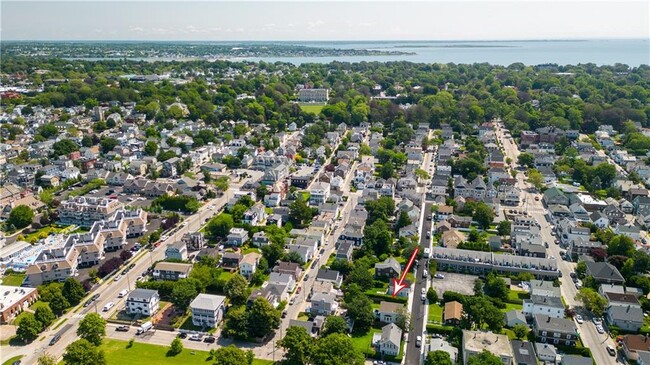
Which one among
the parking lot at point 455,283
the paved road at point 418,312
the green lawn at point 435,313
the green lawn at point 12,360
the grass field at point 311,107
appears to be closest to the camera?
the green lawn at point 12,360

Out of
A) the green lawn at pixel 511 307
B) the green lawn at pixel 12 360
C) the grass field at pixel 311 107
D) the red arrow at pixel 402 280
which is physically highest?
the grass field at pixel 311 107

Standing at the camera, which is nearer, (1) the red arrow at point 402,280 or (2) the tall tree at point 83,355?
(2) the tall tree at point 83,355

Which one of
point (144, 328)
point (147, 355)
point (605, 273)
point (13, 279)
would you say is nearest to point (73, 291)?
point (144, 328)

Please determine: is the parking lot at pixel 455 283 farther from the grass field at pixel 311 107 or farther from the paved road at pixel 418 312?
the grass field at pixel 311 107

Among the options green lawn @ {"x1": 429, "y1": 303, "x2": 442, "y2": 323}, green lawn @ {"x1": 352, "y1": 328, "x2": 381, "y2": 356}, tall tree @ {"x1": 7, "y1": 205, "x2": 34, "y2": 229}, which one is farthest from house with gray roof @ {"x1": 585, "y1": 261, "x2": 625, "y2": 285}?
tall tree @ {"x1": 7, "y1": 205, "x2": 34, "y2": 229}

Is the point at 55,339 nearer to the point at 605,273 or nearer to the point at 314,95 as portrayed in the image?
the point at 605,273

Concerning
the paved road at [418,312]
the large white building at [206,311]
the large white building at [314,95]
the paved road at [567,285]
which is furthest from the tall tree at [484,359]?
the large white building at [314,95]

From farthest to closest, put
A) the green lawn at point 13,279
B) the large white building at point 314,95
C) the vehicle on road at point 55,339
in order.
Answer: the large white building at point 314,95 < the green lawn at point 13,279 < the vehicle on road at point 55,339

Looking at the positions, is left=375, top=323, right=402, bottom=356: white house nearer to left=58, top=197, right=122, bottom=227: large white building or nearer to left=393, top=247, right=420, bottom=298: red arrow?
left=393, top=247, right=420, bottom=298: red arrow
